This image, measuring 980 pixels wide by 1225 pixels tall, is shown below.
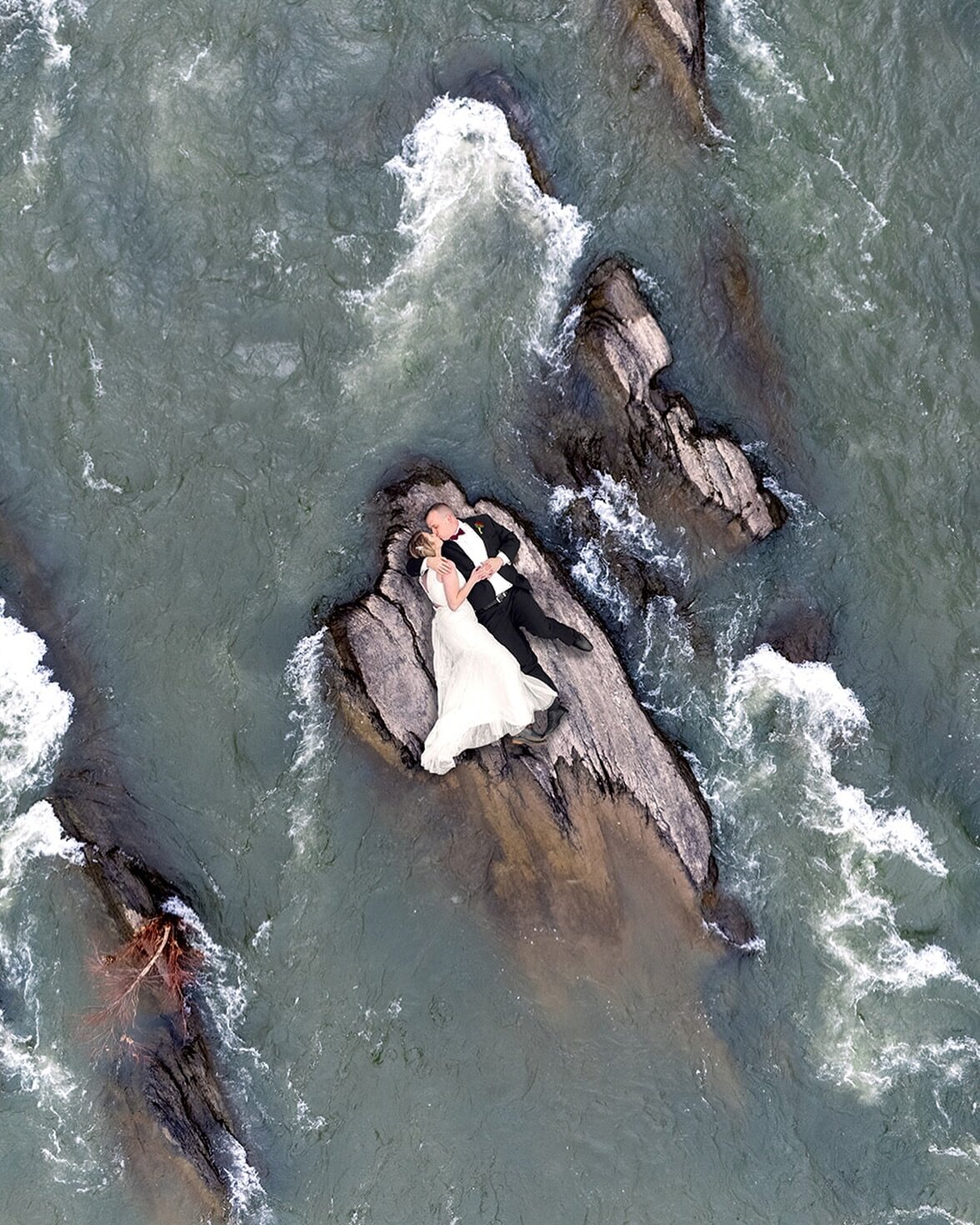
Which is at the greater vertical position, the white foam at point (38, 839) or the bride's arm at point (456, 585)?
the bride's arm at point (456, 585)

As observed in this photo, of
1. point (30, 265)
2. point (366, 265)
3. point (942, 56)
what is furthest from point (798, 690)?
point (30, 265)

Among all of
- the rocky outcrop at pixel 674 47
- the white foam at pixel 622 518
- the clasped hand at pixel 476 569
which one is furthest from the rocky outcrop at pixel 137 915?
the rocky outcrop at pixel 674 47

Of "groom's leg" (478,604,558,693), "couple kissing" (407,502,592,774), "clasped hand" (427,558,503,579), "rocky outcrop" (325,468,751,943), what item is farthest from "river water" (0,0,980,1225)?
"clasped hand" (427,558,503,579)

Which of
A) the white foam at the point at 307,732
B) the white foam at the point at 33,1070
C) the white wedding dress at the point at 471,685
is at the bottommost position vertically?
the white foam at the point at 33,1070

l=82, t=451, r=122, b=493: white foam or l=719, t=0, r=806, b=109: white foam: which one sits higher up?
l=719, t=0, r=806, b=109: white foam

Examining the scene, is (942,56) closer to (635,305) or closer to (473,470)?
(635,305)

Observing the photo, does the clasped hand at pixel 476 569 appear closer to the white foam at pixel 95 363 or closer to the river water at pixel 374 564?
the river water at pixel 374 564

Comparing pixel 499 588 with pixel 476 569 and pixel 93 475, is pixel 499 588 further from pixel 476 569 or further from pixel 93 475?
pixel 93 475

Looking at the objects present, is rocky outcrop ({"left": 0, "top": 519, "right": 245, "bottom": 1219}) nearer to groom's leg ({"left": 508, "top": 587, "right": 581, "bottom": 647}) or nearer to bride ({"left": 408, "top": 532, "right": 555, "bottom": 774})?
bride ({"left": 408, "top": 532, "right": 555, "bottom": 774})
